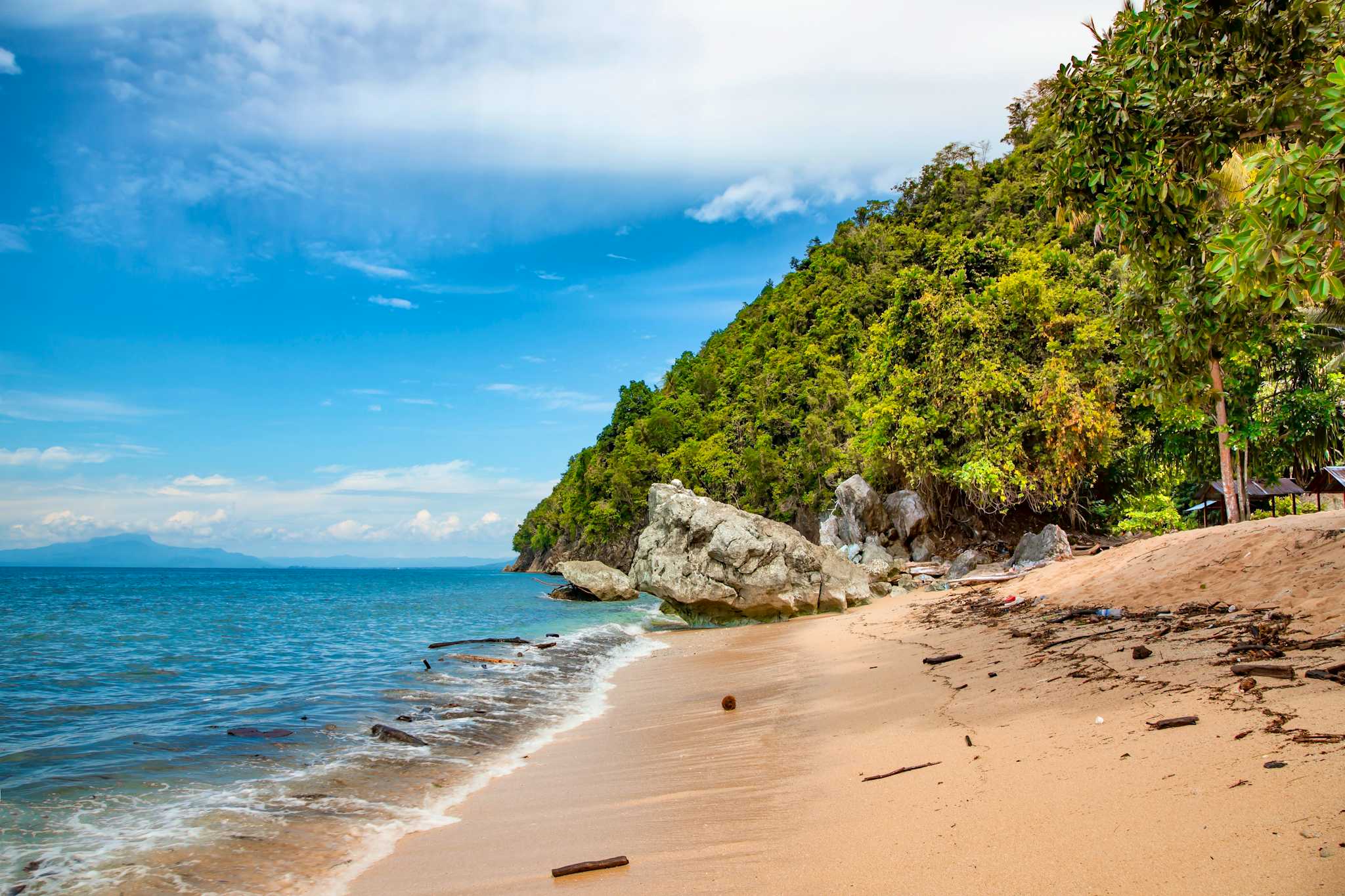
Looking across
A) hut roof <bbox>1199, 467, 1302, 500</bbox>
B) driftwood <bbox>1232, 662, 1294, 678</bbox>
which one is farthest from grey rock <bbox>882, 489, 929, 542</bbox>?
driftwood <bbox>1232, 662, 1294, 678</bbox>

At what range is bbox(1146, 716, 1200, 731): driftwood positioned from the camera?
14.1ft

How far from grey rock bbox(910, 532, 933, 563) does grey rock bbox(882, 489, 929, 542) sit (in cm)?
12

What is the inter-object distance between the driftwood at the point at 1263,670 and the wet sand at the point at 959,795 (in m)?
0.13

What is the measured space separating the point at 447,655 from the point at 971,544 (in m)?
19.5

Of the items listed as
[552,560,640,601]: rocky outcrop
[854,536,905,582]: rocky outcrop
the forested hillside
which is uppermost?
the forested hillside

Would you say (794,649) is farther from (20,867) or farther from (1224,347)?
(20,867)

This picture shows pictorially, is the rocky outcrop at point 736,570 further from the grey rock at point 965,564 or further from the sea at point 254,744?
the grey rock at point 965,564

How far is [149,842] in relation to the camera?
517cm

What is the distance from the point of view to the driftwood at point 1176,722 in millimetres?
4309

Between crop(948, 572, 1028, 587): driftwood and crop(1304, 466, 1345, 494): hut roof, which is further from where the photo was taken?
crop(1304, 466, 1345, 494): hut roof

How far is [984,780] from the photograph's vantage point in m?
4.32

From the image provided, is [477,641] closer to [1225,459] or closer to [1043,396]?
[1043,396]

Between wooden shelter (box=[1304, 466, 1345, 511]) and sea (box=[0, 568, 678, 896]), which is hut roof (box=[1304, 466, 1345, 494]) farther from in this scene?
sea (box=[0, 568, 678, 896])

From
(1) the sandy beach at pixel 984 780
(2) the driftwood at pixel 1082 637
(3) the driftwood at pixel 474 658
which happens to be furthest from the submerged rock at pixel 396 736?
(2) the driftwood at pixel 1082 637
